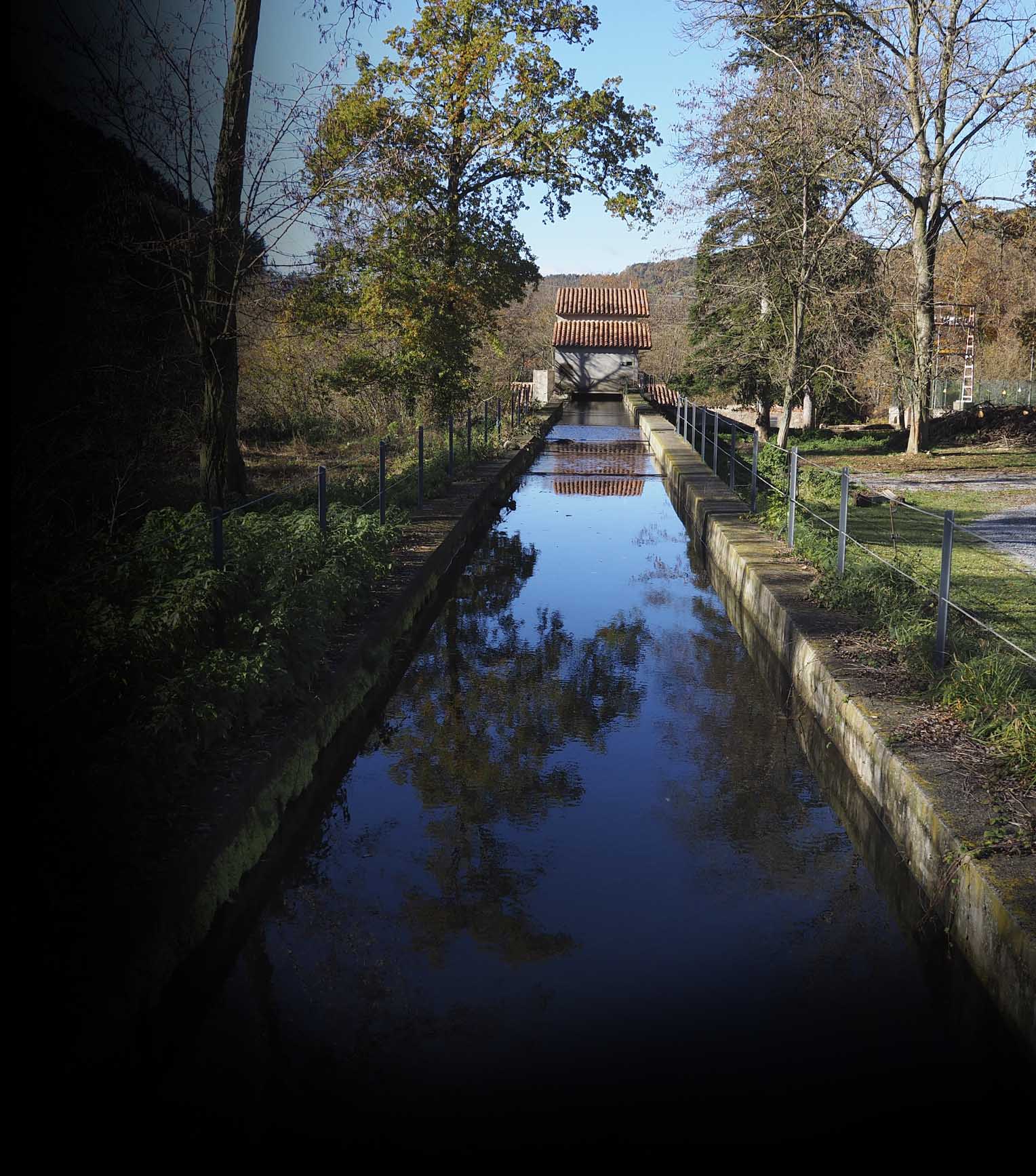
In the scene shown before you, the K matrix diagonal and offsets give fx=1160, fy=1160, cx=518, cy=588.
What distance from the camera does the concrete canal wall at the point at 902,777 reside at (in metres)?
3.97

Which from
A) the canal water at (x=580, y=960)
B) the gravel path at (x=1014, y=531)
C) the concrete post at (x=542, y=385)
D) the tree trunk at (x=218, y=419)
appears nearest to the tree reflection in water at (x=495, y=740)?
the canal water at (x=580, y=960)

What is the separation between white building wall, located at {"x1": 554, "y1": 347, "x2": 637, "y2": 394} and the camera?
56812 mm

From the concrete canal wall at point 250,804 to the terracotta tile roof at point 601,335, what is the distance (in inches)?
1856

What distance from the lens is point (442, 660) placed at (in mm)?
9016

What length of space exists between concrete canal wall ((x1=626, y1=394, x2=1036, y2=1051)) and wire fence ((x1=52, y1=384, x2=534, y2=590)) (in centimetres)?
369

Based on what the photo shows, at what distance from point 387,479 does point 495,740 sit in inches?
350

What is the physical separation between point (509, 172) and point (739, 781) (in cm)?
1830

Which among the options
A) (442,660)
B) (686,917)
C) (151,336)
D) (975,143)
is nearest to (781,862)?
(686,917)

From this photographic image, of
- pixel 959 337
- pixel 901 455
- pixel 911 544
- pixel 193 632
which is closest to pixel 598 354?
pixel 959 337

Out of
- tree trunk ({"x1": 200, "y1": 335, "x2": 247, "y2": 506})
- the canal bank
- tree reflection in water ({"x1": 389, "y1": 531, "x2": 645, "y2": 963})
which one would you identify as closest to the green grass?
tree reflection in water ({"x1": 389, "y1": 531, "x2": 645, "y2": 963})

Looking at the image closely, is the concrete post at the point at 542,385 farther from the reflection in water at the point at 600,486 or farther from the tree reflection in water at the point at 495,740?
the tree reflection in water at the point at 495,740

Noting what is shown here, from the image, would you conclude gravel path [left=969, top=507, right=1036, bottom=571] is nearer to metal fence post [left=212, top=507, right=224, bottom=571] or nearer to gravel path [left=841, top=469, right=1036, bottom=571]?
gravel path [left=841, top=469, right=1036, bottom=571]

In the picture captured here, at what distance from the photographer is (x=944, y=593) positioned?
21.2 feet

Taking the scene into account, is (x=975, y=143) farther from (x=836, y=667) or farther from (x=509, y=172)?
(x=836, y=667)
